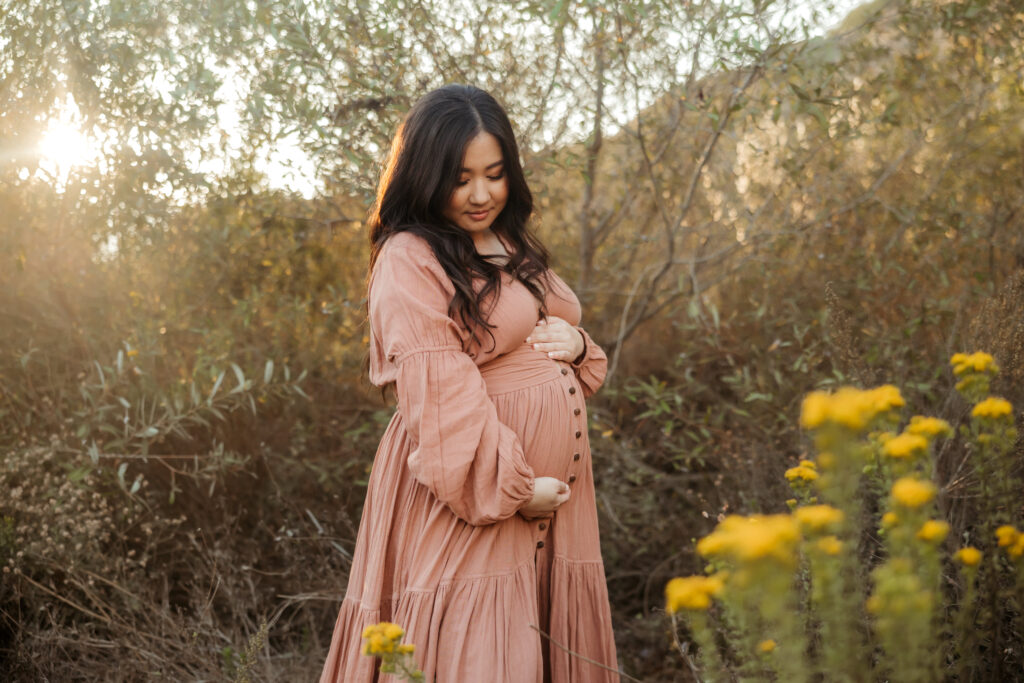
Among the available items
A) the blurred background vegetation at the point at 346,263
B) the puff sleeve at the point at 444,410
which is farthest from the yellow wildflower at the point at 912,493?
the blurred background vegetation at the point at 346,263

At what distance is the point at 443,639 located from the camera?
1.77 meters

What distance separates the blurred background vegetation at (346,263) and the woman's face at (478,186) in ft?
3.51

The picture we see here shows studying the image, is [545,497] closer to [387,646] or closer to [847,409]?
[387,646]

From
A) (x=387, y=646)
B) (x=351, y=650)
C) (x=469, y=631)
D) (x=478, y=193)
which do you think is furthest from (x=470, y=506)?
(x=478, y=193)

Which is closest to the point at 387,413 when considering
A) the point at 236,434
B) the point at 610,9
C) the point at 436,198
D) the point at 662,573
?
the point at 236,434

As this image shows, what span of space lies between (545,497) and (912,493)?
0.98 m

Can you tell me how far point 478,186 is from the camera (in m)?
1.96

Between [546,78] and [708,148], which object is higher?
[546,78]

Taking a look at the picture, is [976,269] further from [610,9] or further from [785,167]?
[610,9]

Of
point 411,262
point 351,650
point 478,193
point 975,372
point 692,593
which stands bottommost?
point 351,650

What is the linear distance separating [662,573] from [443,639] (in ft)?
6.30

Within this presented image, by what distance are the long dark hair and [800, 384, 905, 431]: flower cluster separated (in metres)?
0.97

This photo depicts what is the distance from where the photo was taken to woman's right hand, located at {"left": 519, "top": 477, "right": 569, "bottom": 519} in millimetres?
Answer: 1799

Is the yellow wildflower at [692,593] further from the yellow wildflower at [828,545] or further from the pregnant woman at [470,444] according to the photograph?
the pregnant woman at [470,444]
